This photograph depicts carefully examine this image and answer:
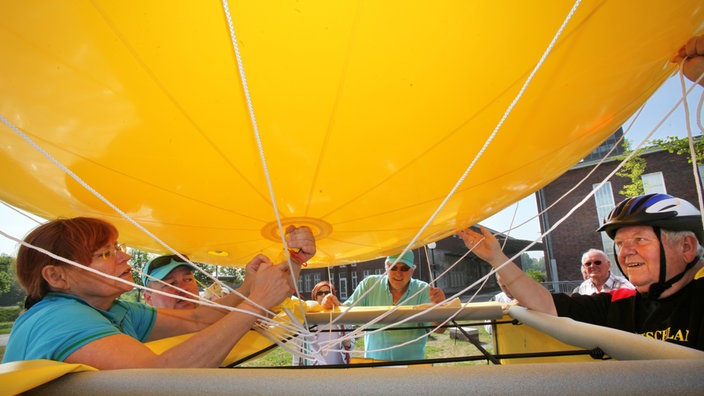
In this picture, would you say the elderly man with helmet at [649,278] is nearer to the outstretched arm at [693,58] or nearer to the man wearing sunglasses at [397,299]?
the outstretched arm at [693,58]

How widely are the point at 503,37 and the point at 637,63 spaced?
0.66m

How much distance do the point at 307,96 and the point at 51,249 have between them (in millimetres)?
1110

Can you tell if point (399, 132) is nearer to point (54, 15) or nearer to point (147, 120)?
point (147, 120)

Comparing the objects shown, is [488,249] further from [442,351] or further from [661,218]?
[442,351]

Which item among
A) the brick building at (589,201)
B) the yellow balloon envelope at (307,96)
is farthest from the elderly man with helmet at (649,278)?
the brick building at (589,201)

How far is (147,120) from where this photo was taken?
1.14m

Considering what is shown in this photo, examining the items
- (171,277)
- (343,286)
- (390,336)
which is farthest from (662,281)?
(343,286)

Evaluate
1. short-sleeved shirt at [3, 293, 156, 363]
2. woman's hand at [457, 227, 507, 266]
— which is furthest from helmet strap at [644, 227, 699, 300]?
short-sleeved shirt at [3, 293, 156, 363]

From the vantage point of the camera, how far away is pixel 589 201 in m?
16.9

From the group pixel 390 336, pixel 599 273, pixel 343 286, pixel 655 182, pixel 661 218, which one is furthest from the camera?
pixel 343 286

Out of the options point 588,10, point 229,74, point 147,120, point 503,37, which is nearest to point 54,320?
point 147,120

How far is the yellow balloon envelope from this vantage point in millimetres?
925

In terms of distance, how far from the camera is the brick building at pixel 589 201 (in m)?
15.9

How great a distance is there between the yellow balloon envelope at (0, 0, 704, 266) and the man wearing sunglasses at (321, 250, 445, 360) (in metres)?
1.96
